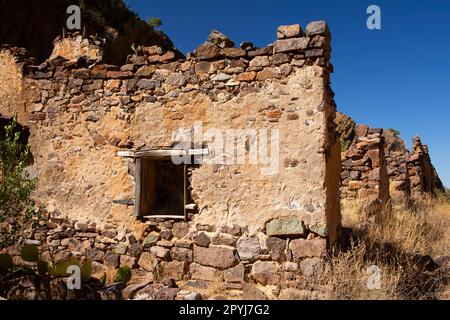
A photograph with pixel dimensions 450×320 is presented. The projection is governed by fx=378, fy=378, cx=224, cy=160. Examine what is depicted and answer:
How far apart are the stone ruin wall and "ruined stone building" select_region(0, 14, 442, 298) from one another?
0.02 meters

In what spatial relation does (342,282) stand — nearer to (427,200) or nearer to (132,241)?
(132,241)

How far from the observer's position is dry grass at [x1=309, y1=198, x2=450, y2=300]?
13.1ft

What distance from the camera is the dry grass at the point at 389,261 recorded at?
13.1 ft

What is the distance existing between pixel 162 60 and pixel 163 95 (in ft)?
1.62

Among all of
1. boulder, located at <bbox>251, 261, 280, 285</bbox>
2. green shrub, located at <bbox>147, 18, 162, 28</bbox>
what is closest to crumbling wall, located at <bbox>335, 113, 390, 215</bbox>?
boulder, located at <bbox>251, 261, 280, 285</bbox>

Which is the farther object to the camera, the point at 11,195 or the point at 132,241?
the point at 132,241

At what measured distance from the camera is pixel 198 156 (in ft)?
16.4

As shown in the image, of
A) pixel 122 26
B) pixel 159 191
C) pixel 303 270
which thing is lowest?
pixel 303 270

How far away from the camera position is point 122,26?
595 inches

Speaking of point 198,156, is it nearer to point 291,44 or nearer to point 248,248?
point 248,248

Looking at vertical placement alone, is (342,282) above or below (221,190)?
below

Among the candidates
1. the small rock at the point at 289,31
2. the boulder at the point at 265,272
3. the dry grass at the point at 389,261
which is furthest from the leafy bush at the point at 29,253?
the small rock at the point at 289,31
